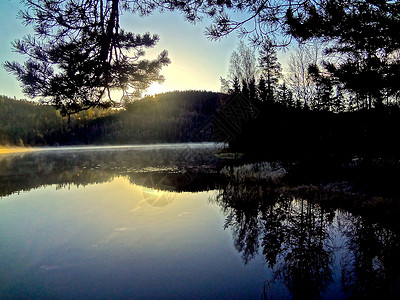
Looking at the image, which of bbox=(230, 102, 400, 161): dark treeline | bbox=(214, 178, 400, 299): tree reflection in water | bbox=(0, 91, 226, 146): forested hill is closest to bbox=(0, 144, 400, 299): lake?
bbox=(214, 178, 400, 299): tree reflection in water

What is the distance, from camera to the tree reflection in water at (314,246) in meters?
4.21

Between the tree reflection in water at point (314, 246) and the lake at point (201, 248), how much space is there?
0.02m

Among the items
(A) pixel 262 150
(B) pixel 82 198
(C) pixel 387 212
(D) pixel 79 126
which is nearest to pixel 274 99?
(A) pixel 262 150

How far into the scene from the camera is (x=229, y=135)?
26500 mm

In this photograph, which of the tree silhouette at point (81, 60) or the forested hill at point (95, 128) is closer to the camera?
the tree silhouette at point (81, 60)

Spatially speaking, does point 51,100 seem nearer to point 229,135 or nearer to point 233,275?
point 233,275

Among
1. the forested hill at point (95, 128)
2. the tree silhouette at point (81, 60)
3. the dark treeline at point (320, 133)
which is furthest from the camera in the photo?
the forested hill at point (95, 128)

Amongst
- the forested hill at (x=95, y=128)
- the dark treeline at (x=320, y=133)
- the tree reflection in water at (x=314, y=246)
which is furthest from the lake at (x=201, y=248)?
the forested hill at (x=95, y=128)

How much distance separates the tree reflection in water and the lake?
23 millimetres

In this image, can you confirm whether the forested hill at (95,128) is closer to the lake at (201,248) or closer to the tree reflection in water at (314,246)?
the lake at (201,248)

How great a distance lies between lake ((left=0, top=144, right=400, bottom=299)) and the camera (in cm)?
430

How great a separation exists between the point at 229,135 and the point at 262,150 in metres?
5.84

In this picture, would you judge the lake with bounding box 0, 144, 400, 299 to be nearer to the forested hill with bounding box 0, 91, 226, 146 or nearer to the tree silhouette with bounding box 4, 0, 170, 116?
the tree silhouette with bounding box 4, 0, 170, 116

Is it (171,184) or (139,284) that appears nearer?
(139,284)
